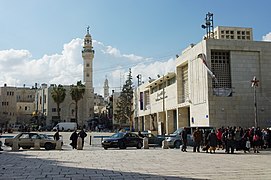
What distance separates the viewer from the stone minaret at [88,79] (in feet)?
287

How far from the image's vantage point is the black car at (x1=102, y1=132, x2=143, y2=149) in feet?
84.1

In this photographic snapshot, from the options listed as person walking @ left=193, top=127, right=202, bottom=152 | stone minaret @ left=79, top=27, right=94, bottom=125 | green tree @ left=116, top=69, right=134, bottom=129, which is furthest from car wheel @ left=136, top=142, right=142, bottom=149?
stone minaret @ left=79, top=27, right=94, bottom=125

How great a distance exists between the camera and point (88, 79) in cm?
9512

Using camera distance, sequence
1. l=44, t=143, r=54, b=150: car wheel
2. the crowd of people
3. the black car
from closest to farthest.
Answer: the crowd of people < l=44, t=143, r=54, b=150: car wheel < the black car

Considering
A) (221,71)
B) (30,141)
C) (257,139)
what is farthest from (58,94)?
(257,139)

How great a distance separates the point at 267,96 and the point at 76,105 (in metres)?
56.8

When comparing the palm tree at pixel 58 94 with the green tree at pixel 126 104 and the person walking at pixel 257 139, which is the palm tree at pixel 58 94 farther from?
Result: the person walking at pixel 257 139

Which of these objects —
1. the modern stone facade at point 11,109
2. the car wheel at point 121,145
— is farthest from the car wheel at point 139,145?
the modern stone facade at point 11,109

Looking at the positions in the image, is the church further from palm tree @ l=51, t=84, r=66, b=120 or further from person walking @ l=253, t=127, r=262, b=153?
person walking @ l=253, t=127, r=262, b=153

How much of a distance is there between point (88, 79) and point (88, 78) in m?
0.29

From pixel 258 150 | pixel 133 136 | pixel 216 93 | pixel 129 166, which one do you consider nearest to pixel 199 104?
pixel 216 93

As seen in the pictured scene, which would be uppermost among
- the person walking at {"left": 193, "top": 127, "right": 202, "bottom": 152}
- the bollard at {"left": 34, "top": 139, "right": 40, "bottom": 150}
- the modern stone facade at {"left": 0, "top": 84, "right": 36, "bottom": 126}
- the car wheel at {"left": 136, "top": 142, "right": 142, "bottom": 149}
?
the modern stone facade at {"left": 0, "top": 84, "right": 36, "bottom": 126}

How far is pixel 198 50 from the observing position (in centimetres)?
3609

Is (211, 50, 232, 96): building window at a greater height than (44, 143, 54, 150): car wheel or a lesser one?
greater
